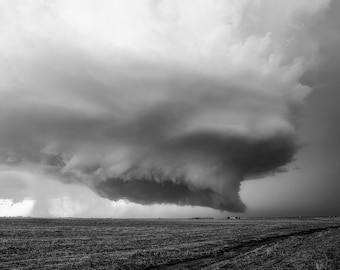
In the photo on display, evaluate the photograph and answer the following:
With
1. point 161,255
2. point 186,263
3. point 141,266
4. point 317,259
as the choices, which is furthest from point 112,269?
point 317,259

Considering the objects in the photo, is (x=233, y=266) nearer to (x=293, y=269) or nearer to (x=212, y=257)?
(x=293, y=269)

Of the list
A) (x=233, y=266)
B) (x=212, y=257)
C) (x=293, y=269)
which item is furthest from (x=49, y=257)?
(x=293, y=269)

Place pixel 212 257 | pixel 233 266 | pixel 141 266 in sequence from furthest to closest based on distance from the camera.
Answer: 1. pixel 212 257
2. pixel 141 266
3. pixel 233 266

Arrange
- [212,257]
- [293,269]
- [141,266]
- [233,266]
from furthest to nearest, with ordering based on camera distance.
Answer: [212,257] < [141,266] < [233,266] < [293,269]

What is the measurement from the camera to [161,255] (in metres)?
31.8

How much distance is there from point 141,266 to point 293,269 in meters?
11.0

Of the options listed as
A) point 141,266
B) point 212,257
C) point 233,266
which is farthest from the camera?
point 212,257

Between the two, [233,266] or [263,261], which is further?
[263,261]

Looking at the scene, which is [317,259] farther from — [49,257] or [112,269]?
[49,257]

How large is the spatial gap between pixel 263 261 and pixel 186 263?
599 centimetres

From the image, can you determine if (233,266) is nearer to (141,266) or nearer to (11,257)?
(141,266)

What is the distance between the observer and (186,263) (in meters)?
26.7

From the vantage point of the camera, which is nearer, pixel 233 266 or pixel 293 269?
pixel 293 269

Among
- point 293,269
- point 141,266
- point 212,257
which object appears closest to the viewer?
point 293,269
